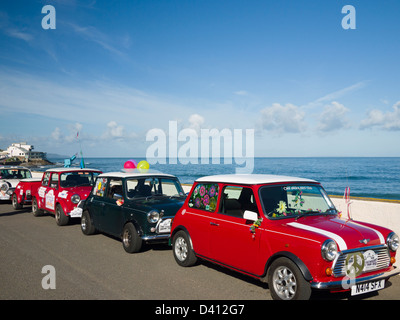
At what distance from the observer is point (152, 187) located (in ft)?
29.0

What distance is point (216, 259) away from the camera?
5969 millimetres

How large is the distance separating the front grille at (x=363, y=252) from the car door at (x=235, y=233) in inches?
43.3

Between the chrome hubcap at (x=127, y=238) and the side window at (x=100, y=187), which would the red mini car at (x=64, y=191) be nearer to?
the side window at (x=100, y=187)

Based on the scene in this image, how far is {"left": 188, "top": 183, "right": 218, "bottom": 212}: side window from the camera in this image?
627cm

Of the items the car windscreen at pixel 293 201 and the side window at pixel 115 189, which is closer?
the car windscreen at pixel 293 201

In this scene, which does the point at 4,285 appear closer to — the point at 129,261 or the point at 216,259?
the point at 129,261

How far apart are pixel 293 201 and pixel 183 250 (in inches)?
93.2

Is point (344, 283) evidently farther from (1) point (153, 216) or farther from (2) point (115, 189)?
(2) point (115, 189)

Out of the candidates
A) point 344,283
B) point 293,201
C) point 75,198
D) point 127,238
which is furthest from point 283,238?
point 75,198

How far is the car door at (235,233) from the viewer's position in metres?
5.25

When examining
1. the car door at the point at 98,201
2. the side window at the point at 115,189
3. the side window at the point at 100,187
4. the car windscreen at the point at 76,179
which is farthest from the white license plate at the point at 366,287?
the car windscreen at the point at 76,179
